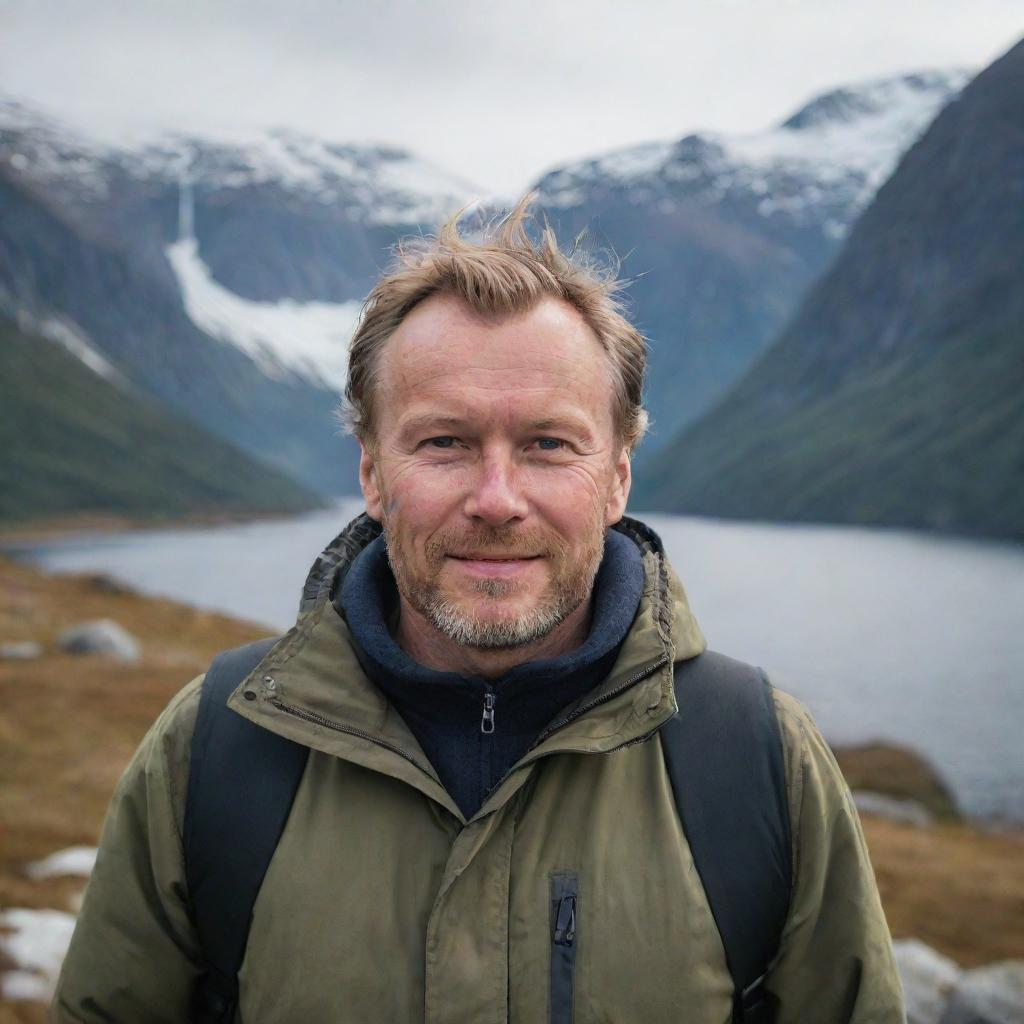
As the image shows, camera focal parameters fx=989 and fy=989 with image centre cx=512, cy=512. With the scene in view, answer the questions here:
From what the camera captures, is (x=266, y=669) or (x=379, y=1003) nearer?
(x=379, y=1003)

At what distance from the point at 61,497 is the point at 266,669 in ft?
519

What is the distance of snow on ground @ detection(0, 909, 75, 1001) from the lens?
29.1ft

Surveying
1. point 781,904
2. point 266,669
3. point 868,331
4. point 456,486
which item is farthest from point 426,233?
point 868,331

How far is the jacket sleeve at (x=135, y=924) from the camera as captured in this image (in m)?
3.33

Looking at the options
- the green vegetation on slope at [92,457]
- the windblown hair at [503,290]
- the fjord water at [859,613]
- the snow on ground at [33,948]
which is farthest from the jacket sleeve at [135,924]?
the green vegetation on slope at [92,457]

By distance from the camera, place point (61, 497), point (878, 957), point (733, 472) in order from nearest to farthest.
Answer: point (878, 957) < point (61, 497) < point (733, 472)

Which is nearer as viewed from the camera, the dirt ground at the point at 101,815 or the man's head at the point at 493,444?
the man's head at the point at 493,444

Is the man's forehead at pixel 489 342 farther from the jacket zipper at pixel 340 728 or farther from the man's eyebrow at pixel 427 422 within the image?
the jacket zipper at pixel 340 728

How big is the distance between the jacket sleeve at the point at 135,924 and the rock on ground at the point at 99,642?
29.0 meters

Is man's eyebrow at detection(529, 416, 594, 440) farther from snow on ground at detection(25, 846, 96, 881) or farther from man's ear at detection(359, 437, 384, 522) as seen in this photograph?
snow on ground at detection(25, 846, 96, 881)

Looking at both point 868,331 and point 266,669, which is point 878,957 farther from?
point 868,331

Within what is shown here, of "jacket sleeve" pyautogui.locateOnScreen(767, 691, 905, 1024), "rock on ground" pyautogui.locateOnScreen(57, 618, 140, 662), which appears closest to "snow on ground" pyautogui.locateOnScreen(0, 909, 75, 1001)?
"jacket sleeve" pyautogui.locateOnScreen(767, 691, 905, 1024)

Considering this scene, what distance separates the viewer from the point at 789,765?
3.18 m

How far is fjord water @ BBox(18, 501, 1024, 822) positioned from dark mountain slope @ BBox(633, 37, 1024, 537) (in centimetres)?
1639
